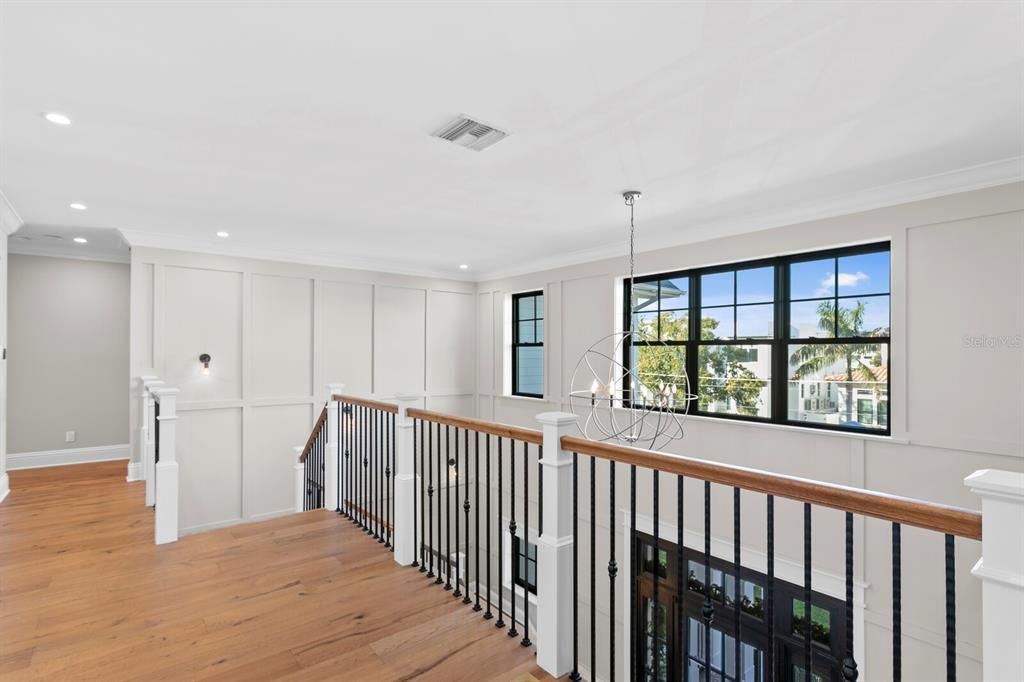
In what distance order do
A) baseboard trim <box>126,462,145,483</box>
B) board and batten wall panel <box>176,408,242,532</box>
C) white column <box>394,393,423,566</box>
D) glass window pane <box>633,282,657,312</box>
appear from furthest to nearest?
glass window pane <box>633,282,657,312</box>, board and batten wall panel <box>176,408,242,532</box>, baseboard trim <box>126,462,145,483</box>, white column <box>394,393,423,566</box>

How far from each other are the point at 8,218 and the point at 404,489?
4241 millimetres

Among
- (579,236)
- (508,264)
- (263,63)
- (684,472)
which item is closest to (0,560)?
(263,63)

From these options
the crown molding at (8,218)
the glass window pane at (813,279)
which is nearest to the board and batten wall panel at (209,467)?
the crown molding at (8,218)

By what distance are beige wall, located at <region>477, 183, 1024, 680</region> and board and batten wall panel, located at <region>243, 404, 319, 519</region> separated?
15.9 feet

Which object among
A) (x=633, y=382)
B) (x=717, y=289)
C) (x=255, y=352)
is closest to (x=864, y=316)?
(x=717, y=289)

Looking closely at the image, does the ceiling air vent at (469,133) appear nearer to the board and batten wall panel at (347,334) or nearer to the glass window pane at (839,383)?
the glass window pane at (839,383)

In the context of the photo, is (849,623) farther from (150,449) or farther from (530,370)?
(530,370)

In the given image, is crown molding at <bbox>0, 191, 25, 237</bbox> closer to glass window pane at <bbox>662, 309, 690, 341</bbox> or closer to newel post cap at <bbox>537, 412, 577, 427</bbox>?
newel post cap at <bbox>537, 412, 577, 427</bbox>

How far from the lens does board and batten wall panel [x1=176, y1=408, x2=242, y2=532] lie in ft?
18.3

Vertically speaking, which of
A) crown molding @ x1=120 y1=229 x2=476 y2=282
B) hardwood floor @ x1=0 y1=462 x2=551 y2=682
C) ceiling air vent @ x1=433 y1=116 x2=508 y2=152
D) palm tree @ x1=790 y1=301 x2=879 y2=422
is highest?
ceiling air vent @ x1=433 y1=116 x2=508 y2=152

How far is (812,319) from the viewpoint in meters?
4.43

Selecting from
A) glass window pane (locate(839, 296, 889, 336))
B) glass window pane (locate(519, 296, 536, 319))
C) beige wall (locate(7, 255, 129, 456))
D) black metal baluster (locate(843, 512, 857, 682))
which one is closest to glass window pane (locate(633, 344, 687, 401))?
glass window pane (locate(839, 296, 889, 336))

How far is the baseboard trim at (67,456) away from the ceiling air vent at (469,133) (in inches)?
229

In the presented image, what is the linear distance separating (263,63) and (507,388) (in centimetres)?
572
